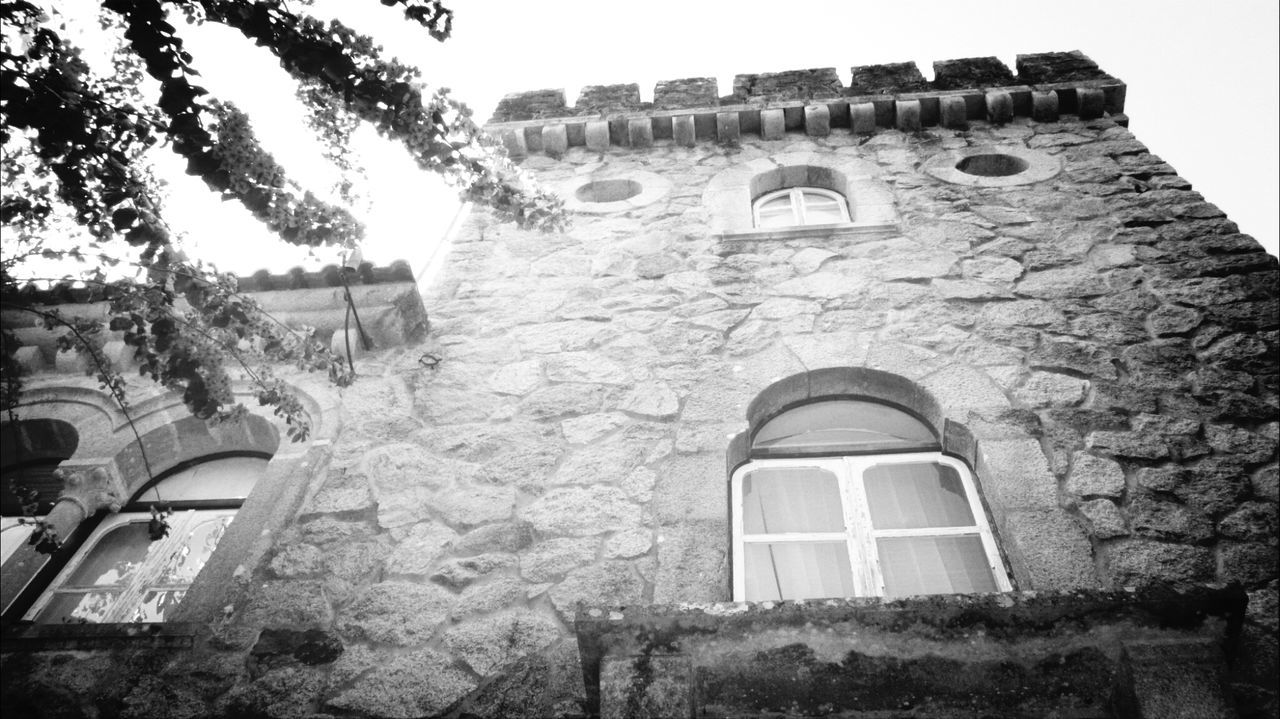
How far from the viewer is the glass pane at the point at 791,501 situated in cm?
311

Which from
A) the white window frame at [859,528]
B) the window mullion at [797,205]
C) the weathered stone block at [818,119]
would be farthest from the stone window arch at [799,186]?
the white window frame at [859,528]

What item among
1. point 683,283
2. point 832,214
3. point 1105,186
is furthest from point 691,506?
point 1105,186

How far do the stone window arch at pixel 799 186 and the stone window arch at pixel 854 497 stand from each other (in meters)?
1.41

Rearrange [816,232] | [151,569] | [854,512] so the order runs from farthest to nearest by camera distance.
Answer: [816,232] < [151,569] < [854,512]

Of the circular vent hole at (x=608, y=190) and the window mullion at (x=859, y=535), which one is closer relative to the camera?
the window mullion at (x=859, y=535)

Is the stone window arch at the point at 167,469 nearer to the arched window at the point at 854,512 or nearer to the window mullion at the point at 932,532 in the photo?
the arched window at the point at 854,512

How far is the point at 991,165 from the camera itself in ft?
17.6

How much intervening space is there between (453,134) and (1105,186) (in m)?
4.18

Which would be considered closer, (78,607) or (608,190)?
(78,607)

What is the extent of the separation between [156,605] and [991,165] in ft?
19.2

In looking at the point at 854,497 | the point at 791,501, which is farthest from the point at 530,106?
the point at 854,497

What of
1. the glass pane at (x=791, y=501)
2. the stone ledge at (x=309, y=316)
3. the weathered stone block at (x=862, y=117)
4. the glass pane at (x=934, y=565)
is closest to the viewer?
the glass pane at (x=934, y=565)

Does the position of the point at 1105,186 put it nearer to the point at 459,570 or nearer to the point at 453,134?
the point at 453,134

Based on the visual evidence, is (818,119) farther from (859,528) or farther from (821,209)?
(859,528)
